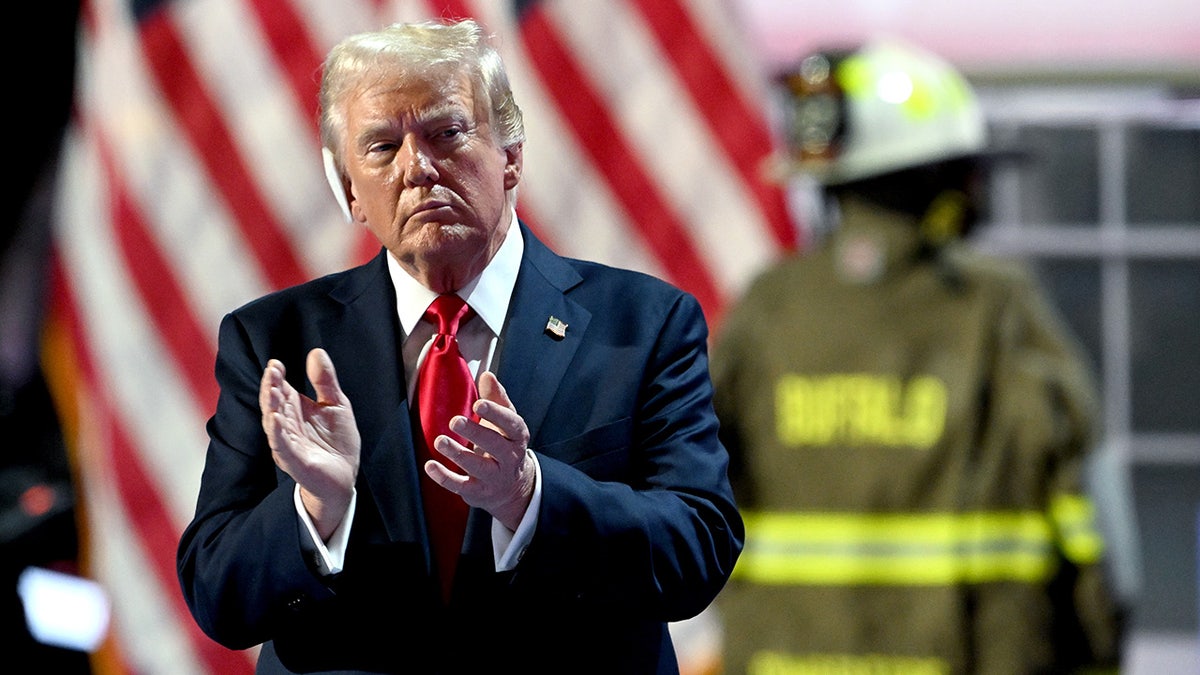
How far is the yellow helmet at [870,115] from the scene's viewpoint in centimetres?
360

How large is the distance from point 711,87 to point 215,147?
26 centimetres

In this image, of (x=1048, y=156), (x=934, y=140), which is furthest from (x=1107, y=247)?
(x=934, y=140)

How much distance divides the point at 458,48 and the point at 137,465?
0.44 metres

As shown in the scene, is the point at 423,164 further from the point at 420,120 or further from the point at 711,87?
the point at 711,87

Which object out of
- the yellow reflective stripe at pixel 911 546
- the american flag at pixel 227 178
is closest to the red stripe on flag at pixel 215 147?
the american flag at pixel 227 178

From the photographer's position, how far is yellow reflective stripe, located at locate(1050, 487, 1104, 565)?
3.47 metres

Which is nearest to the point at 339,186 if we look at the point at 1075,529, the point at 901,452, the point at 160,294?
the point at 160,294

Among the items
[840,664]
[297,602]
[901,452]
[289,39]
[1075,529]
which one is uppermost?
[289,39]

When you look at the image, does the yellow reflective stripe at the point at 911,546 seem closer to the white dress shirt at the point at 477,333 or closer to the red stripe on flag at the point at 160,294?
the red stripe on flag at the point at 160,294

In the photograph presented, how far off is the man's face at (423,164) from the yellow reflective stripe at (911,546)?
2956mm

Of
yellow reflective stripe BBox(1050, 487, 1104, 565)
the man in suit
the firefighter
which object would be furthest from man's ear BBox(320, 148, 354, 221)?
yellow reflective stripe BBox(1050, 487, 1104, 565)

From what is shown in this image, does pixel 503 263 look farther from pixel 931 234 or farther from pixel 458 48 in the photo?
pixel 931 234

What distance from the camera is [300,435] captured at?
1.79 feet

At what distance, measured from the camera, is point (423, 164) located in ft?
1.81
